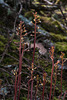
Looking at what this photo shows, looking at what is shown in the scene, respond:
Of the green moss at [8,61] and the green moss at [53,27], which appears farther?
the green moss at [53,27]

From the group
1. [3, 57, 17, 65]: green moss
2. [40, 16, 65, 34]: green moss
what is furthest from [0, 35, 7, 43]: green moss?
[40, 16, 65, 34]: green moss

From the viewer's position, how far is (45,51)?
308 cm

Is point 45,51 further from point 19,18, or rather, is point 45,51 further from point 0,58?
point 19,18

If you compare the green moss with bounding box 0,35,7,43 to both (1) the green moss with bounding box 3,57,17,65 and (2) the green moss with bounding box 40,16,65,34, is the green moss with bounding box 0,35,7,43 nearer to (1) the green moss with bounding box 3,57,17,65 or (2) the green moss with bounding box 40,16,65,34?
(1) the green moss with bounding box 3,57,17,65

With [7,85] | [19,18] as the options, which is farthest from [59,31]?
[7,85]

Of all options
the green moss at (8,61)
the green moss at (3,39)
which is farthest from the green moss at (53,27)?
the green moss at (8,61)

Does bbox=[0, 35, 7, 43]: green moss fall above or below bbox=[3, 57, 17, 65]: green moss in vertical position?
above

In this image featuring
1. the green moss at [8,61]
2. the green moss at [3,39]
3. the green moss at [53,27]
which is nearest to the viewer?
the green moss at [8,61]

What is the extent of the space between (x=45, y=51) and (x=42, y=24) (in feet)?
4.82

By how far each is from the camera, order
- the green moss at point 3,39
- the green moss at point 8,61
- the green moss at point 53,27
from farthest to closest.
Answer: the green moss at point 53,27
the green moss at point 3,39
the green moss at point 8,61

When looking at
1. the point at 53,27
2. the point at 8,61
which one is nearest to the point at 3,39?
the point at 8,61

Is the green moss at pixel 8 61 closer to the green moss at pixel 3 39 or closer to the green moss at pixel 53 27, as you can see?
the green moss at pixel 3 39

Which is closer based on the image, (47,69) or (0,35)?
(47,69)

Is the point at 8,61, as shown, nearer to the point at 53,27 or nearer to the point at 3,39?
the point at 3,39
